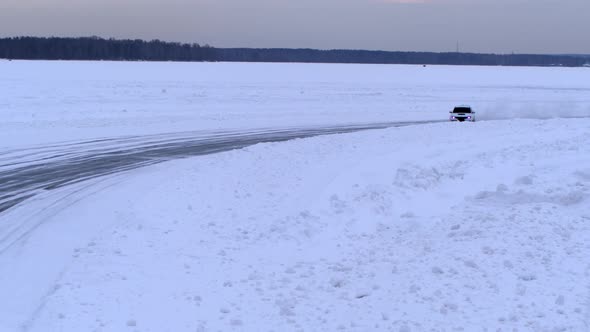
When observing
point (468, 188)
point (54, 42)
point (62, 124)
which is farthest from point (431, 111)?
point (54, 42)

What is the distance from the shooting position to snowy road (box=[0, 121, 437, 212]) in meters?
14.6

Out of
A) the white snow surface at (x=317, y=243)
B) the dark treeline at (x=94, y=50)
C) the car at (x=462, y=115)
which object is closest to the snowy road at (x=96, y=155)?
the white snow surface at (x=317, y=243)

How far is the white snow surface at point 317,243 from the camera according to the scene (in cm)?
687

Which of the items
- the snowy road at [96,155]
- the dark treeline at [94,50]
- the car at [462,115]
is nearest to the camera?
the snowy road at [96,155]

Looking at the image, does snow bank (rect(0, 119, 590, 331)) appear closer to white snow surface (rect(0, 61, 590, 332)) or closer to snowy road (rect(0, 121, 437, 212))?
white snow surface (rect(0, 61, 590, 332))

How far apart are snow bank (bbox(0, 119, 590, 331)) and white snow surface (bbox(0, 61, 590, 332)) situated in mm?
30

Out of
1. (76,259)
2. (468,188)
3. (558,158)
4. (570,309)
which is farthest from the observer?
(558,158)

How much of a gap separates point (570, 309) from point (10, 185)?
11857mm

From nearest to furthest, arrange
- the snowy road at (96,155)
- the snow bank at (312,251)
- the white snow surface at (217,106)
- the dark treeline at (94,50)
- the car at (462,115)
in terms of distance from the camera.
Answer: the snow bank at (312,251) < the snowy road at (96,155) < the white snow surface at (217,106) < the car at (462,115) < the dark treeline at (94,50)

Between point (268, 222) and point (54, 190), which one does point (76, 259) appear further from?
point (54, 190)

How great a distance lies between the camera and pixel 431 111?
39562 millimetres

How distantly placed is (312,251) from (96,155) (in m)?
11.6

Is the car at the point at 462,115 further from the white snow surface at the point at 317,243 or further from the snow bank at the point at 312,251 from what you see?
the snow bank at the point at 312,251

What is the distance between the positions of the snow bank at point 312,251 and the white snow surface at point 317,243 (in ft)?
0.10
